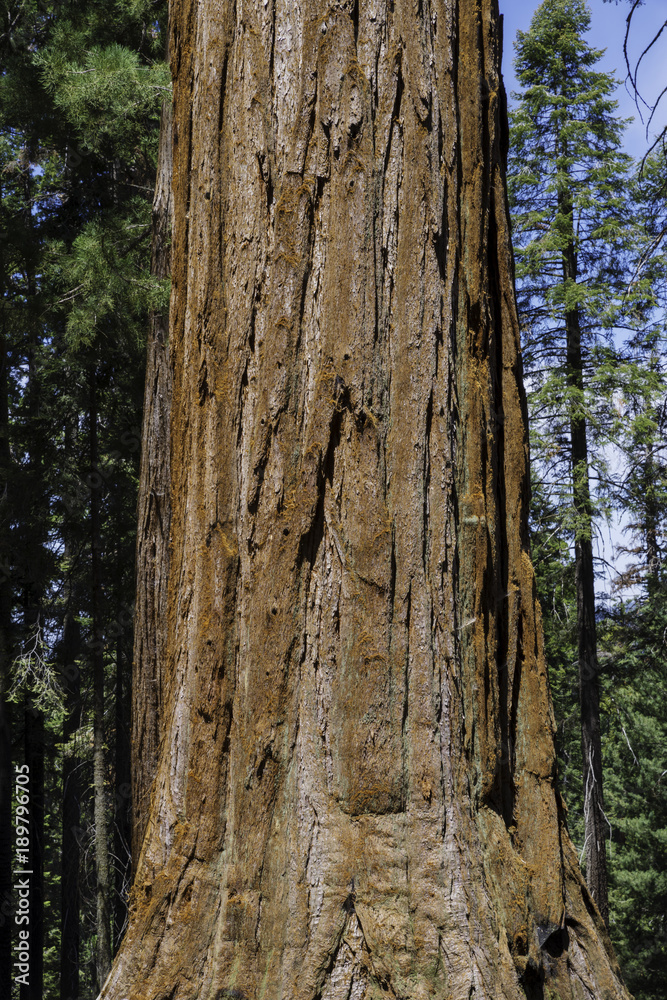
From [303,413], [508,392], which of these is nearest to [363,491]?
[303,413]

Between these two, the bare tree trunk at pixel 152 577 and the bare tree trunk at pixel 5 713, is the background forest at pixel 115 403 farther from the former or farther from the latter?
the bare tree trunk at pixel 152 577

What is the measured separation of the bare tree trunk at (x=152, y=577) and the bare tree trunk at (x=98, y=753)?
14.3ft

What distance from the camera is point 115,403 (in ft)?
43.9

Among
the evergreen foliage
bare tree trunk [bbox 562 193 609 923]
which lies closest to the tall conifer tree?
bare tree trunk [bbox 562 193 609 923]

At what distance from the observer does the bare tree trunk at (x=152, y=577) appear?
6387 millimetres

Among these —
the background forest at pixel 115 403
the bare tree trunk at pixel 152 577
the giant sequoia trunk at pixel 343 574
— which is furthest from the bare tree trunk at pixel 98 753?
the giant sequoia trunk at pixel 343 574

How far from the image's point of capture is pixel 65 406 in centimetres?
A: 1284

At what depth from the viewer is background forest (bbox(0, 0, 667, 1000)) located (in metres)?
11.1

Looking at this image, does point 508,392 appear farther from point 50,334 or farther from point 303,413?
point 50,334

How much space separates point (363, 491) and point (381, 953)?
3.37 feet

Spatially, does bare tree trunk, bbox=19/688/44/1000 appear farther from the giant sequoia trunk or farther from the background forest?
the giant sequoia trunk

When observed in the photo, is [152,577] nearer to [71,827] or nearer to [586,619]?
[71,827]

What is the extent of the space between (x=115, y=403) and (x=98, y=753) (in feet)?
17.9

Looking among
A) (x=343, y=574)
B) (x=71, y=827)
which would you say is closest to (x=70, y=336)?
(x=343, y=574)
